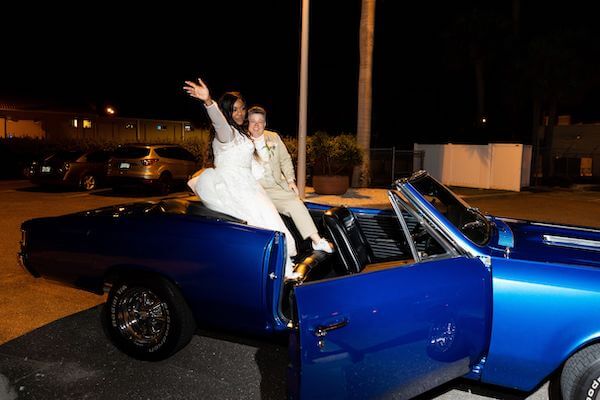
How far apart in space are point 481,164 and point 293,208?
16.6 m

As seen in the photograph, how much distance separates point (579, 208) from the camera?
13945mm

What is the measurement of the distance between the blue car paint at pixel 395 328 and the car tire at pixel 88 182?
48.4ft

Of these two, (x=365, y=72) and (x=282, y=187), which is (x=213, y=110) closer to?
(x=282, y=187)

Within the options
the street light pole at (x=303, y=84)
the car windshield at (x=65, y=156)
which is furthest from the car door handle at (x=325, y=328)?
the car windshield at (x=65, y=156)

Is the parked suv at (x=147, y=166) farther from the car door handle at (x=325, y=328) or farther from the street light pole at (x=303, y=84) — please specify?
the car door handle at (x=325, y=328)

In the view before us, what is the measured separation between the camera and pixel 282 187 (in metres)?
4.63

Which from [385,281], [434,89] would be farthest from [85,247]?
[434,89]

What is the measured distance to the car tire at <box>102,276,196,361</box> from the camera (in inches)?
142

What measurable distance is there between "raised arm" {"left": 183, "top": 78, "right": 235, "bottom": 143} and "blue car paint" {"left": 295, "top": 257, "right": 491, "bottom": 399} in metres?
1.60

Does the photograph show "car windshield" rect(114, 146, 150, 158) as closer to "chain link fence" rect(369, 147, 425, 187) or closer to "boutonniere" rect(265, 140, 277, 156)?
"chain link fence" rect(369, 147, 425, 187)

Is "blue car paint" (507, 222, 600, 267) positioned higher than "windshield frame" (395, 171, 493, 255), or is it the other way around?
"windshield frame" (395, 171, 493, 255)

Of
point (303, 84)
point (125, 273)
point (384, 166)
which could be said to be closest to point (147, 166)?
point (303, 84)

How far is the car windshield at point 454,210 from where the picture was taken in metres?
3.42

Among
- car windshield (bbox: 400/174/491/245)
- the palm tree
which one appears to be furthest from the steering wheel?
the palm tree
